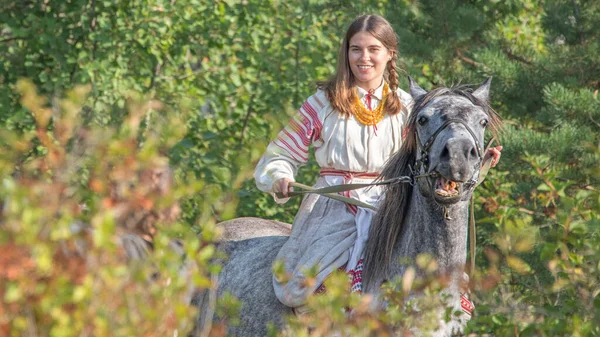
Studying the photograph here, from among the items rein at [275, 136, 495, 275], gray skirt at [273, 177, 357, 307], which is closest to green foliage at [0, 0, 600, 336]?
rein at [275, 136, 495, 275]

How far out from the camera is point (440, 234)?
4.48 metres

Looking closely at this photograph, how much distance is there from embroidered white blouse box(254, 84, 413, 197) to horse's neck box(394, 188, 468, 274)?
21.7 inches

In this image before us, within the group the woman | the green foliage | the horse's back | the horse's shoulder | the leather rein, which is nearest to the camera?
the leather rein

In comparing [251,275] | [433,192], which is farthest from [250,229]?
[433,192]

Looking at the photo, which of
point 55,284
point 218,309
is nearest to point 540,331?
point 218,309

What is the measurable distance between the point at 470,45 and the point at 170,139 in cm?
636

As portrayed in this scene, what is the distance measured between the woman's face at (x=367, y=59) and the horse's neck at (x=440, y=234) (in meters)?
0.81

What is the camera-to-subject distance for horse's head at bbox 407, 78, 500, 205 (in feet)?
14.0

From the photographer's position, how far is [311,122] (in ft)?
16.9

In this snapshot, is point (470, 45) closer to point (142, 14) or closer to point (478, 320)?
point (142, 14)

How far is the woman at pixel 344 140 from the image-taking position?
5.02 metres

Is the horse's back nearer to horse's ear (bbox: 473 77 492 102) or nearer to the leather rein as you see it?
the leather rein

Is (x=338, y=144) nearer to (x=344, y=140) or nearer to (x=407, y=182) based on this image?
(x=344, y=140)

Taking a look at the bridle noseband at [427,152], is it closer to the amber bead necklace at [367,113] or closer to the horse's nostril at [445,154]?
the horse's nostril at [445,154]
